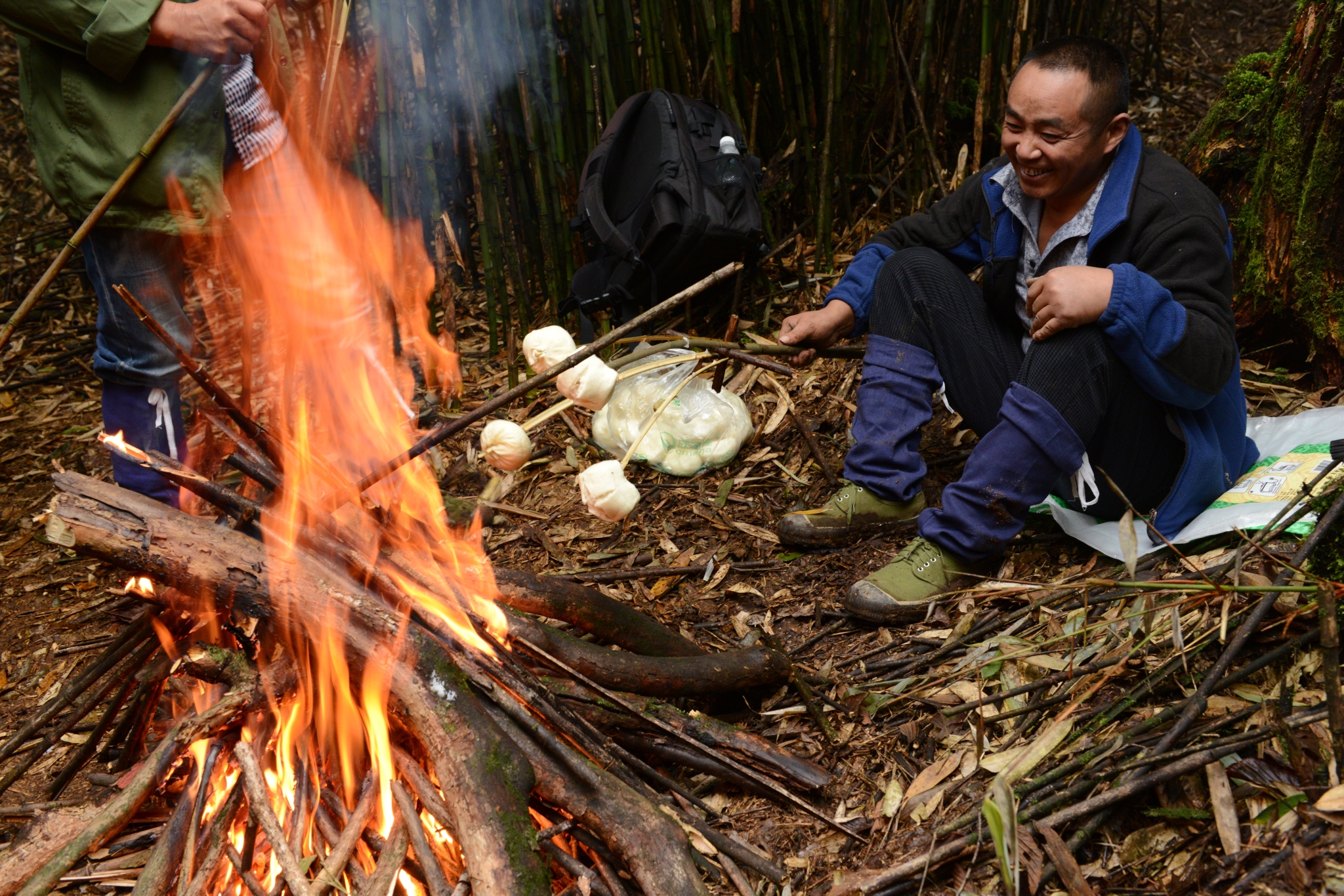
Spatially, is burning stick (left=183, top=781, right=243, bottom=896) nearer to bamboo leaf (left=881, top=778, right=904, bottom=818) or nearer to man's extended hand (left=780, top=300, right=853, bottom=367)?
bamboo leaf (left=881, top=778, right=904, bottom=818)

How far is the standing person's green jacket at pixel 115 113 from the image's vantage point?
2.34 metres

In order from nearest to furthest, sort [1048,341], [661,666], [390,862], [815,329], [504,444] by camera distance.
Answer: [390,862]
[504,444]
[661,666]
[1048,341]
[815,329]

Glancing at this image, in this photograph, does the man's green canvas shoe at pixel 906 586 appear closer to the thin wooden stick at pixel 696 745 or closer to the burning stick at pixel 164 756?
the thin wooden stick at pixel 696 745

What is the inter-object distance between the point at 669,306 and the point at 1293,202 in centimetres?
219

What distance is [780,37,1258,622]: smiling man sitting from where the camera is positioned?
6.86 feet

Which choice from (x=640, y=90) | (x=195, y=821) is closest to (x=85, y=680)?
(x=195, y=821)

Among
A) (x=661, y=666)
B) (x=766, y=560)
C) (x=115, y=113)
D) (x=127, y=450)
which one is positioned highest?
(x=115, y=113)

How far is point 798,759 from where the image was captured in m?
1.93

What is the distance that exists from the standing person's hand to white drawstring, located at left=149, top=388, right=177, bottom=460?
0.97m

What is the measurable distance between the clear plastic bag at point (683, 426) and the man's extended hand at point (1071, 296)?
1.36 m

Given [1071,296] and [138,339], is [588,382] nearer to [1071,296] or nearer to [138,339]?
[1071,296]

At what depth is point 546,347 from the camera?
1995 millimetres

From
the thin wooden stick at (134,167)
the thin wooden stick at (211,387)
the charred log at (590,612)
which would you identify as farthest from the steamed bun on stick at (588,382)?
the thin wooden stick at (134,167)

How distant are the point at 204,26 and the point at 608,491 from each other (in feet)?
5.52
